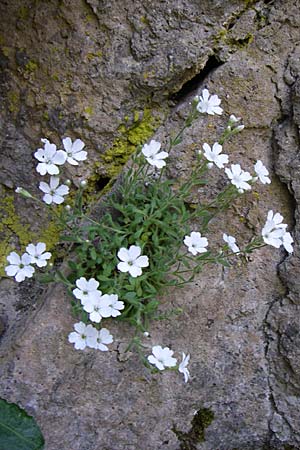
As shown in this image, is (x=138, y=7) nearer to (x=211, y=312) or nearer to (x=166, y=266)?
(x=166, y=266)

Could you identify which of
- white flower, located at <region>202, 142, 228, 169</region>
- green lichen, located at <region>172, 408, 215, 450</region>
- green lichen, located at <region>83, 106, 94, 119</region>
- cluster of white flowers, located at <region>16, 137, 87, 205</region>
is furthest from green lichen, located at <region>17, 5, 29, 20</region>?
green lichen, located at <region>172, 408, 215, 450</region>

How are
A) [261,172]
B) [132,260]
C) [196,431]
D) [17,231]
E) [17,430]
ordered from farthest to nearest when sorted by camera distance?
[17,231], [196,431], [261,172], [132,260], [17,430]

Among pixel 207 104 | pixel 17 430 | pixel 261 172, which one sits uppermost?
pixel 207 104

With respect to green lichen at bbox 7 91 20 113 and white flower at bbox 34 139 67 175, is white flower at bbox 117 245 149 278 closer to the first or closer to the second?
white flower at bbox 34 139 67 175

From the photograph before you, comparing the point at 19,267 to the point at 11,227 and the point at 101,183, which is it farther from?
the point at 101,183

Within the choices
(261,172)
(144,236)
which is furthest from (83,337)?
(261,172)

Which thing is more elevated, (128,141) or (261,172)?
(261,172)
